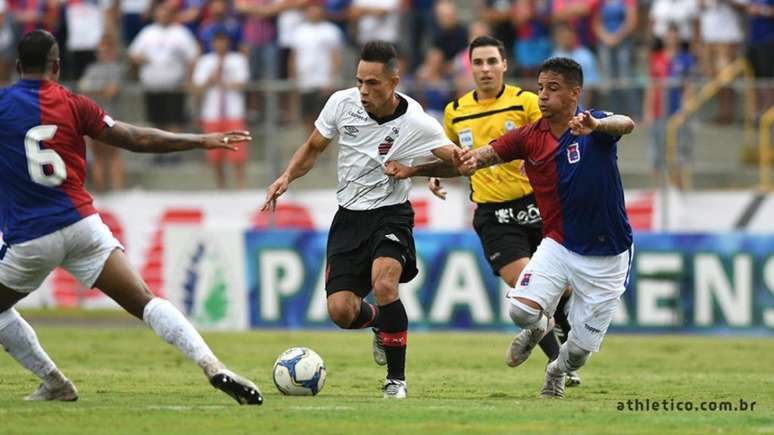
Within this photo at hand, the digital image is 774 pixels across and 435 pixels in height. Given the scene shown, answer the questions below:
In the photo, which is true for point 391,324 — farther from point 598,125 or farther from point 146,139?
point 146,139

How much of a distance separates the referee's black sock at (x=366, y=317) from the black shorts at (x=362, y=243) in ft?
0.51

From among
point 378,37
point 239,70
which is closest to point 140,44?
point 239,70

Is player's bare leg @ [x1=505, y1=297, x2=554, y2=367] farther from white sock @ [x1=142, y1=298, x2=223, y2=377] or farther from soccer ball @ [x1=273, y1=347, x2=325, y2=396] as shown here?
white sock @ [x1=142, y1=298, x2=223, y2=377]

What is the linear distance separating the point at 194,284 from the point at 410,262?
36.2 ft

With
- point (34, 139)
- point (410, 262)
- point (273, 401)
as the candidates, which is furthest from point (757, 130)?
point (34, 139)

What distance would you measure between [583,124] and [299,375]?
3087 mm

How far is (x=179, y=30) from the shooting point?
2416 cm

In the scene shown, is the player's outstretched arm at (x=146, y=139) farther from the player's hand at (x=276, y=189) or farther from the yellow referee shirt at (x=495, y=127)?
the yellow referee shirt at (x=495, y=127)

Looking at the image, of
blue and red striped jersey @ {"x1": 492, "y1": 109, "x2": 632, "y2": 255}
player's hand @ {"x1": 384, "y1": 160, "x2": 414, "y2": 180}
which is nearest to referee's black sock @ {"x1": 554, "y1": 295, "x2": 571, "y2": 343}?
blue and red striped jersey @ {"x1": 492, "y1": 109, "x2": 632, "y2": 255}

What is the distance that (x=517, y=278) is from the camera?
42.6 feet

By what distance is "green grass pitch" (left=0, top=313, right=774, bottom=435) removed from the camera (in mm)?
9430

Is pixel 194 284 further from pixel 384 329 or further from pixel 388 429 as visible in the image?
pixel 388 429

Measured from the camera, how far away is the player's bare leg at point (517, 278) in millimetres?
12883

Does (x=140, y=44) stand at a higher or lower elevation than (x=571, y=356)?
higher
